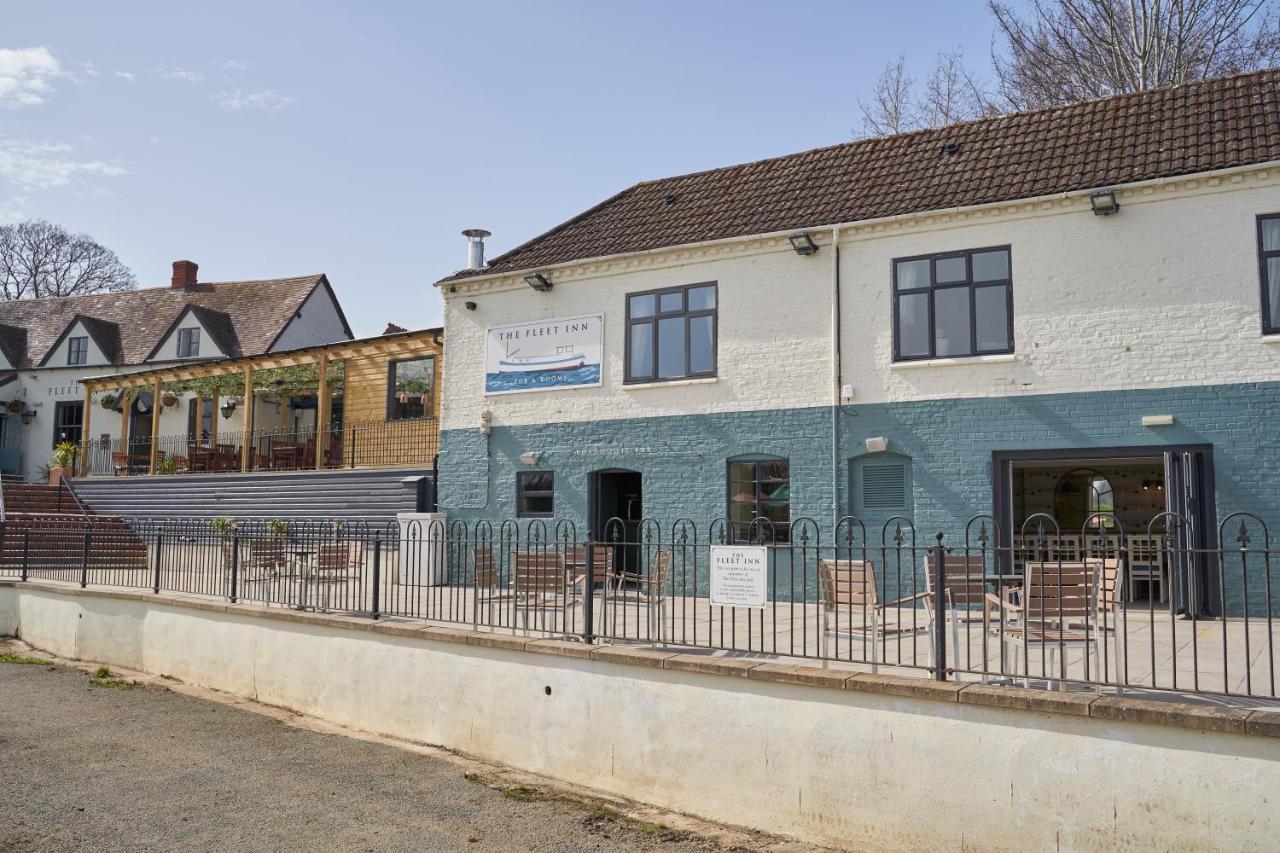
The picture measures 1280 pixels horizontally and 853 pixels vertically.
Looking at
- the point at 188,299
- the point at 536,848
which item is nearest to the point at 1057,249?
the point at 536,848

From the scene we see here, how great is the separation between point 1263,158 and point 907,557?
637cm

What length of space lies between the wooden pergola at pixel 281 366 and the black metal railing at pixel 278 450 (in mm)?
377

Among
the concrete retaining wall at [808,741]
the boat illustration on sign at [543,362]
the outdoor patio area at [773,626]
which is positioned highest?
the boat illustration on sign at [543,362]

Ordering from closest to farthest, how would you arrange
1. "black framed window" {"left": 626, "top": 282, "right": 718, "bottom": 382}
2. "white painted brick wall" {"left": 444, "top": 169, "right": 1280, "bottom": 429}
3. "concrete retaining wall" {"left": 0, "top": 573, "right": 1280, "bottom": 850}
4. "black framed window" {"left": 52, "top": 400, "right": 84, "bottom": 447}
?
"concrete retaining wall" {"left": 0, "top": 573, "right": 1280, "bottom": 850} → "white painted brick wall" {"left": 444, "top": 169, "right": 1280, "bottom": 429} → "black framed window" {"left": 626, "top": 282, "right": 718, "bottom": 382} → "black framed window" {"left": 52, "top": 400, "right": 84, "bottom": 447}

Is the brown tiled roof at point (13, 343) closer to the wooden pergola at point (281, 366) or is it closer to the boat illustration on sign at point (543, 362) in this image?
the wooden pergola at point (281, 366)

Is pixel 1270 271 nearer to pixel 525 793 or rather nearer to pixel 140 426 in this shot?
pixel 525 793

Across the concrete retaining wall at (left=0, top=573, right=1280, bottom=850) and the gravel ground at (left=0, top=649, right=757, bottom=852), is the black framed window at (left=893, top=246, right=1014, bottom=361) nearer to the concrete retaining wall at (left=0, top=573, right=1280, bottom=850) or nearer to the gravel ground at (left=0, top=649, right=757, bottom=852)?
the concrete retaining wall at (left=0, top=573, right=1280, bottom=850)

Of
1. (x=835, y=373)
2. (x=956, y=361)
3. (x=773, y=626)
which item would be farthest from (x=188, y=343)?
(x=773, y=626)

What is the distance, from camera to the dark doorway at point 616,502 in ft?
53.7

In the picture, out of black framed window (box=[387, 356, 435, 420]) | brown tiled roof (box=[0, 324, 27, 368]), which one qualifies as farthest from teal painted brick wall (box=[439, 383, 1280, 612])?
brown tiled roof (box=[0, 324, 27, 368])

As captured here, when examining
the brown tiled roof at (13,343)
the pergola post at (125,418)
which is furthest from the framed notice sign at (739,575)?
the brown tiled roof at (13,343)

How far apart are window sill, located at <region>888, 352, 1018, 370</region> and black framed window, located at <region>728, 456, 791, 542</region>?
2.12m

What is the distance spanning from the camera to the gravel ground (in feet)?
23.2

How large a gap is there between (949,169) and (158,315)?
28912 millimetres
